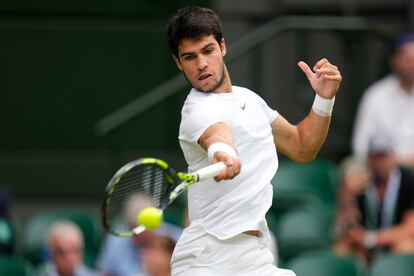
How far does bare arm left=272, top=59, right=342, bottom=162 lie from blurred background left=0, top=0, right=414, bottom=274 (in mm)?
5227

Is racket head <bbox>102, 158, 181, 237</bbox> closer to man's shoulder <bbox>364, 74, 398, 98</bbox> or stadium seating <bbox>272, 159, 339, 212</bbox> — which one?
stadium seating <bbox>272, 159, 339, 212</bbox>

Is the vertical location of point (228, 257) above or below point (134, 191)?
below

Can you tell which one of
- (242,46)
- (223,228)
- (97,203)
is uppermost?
(223,228)

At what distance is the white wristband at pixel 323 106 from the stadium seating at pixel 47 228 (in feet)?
13.7

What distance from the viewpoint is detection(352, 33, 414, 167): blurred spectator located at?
905 cm

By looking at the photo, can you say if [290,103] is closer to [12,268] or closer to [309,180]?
[309,180]

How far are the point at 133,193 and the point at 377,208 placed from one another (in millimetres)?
3739

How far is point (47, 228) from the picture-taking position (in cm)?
910

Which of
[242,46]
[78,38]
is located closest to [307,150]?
[242,46]

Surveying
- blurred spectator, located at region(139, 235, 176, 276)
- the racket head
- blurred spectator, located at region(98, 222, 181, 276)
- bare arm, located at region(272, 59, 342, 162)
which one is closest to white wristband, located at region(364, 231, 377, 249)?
blurred spectator, located at region(98, 222, 181, 276)

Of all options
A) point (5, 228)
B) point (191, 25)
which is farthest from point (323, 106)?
point (5, 228)

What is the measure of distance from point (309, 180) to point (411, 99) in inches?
37.8

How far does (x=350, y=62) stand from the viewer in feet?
33.9

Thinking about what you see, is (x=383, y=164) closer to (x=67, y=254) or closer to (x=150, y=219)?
(x=67, y=254)
